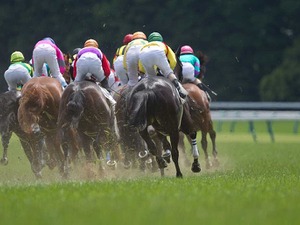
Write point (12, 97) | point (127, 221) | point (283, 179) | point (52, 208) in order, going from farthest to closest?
point (12, 97) < point (283, 179) < point (52, 208) < point (127, 221)

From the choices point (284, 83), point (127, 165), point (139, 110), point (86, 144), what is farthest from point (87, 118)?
point (284, 83)

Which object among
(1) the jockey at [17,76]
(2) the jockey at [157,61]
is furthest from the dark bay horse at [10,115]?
(2) the jockey at [157,61]

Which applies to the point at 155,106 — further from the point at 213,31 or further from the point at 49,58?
the point at 213,31

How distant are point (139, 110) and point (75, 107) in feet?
3.74

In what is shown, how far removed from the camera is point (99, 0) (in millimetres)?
49594

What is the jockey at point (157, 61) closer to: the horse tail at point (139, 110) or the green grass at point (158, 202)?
the horse tail at point (139, 110)

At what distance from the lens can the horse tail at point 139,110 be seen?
15.9 m

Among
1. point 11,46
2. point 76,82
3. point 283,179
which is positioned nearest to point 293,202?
point 283,179

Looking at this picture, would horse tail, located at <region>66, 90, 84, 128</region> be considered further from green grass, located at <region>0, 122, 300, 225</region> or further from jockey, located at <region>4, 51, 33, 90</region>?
jockey, located at <region>4, 51, 33, 90</region>

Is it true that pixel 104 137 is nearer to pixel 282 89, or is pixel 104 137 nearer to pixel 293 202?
pixel 293 202

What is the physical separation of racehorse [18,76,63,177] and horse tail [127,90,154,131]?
2014mm

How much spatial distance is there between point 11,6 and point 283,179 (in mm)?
35683

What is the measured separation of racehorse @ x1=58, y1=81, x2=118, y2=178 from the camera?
1670 centimetres

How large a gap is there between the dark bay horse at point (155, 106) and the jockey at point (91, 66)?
5.15ft
